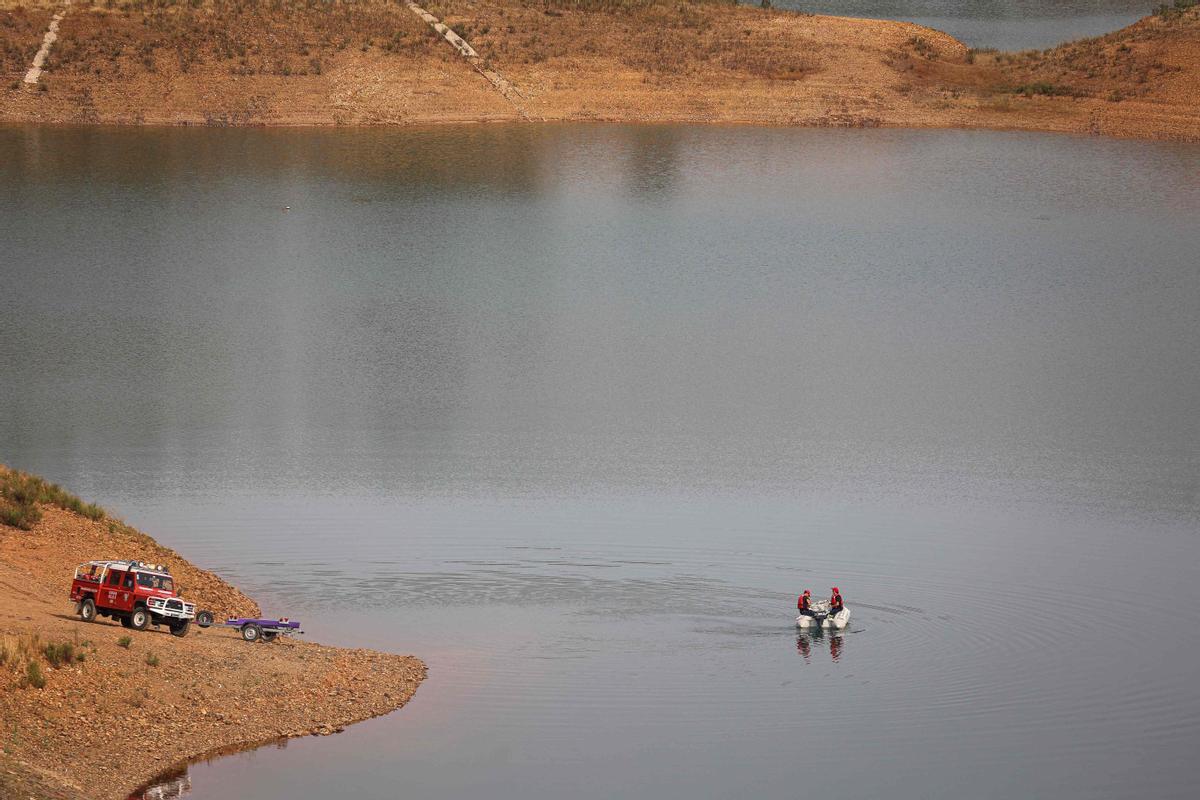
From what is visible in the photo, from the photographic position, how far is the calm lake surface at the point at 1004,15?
113938mm

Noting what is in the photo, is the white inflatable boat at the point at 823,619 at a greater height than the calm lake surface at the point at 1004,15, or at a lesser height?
lesser

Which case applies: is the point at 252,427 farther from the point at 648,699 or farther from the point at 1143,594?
the point at 1143,594

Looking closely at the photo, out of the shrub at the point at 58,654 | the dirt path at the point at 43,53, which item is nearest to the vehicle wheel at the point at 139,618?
the shrub at the point at 58,654

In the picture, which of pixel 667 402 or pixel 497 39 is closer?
pixel 667 402

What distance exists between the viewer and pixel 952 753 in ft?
81.9

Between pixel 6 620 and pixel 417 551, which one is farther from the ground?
pixel 6 620

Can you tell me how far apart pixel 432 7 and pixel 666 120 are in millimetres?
15930

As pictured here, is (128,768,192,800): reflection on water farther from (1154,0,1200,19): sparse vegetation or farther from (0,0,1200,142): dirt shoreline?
(1154,0,1200,19): sparse vegetation

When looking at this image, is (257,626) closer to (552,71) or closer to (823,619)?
(823,619)

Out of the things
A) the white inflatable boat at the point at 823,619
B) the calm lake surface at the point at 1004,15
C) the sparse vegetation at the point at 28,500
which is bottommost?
the white inflatable boat at the point at 823,619

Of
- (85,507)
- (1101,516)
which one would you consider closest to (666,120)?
(1101,516)

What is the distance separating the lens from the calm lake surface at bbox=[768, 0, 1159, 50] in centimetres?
11394

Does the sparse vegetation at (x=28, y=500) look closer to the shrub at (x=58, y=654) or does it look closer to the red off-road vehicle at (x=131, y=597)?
the red off-road vehicle at (x=131, y=597)

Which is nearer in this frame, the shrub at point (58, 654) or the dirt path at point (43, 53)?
the shrub at point (58, 654)
